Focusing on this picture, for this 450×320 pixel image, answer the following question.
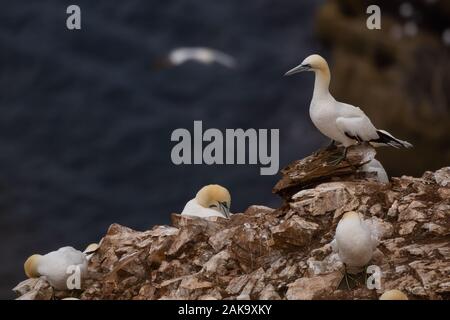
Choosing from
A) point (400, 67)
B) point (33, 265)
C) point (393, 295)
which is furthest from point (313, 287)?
point (400, 67)

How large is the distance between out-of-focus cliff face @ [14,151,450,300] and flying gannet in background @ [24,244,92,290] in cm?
17

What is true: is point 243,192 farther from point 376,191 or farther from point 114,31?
point 376,191

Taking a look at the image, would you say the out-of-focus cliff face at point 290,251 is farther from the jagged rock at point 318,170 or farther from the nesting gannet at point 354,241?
the nesting gannet at point 354,241

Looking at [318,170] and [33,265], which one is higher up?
[318,170]

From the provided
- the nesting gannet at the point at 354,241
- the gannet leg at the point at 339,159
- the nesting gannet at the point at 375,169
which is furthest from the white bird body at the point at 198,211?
the nesting gannet at the point at 354,241

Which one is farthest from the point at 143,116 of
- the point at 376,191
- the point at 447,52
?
the point at 376,191

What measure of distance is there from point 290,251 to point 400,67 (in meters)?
27.7

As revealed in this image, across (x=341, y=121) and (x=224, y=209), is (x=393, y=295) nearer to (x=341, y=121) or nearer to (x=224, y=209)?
(x=341, y=121)

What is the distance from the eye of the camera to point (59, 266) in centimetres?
1455

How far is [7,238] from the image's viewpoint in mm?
41625

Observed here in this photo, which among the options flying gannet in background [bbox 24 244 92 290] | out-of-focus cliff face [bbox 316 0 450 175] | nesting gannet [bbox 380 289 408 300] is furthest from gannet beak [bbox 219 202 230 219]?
out-of-focus cliff face [bbox 316 0 450 175]

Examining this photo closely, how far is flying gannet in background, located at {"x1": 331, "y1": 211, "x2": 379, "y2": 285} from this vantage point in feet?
45.0

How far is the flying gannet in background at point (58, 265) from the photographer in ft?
47.8

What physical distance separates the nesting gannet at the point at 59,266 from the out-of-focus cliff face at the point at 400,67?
25.4m
